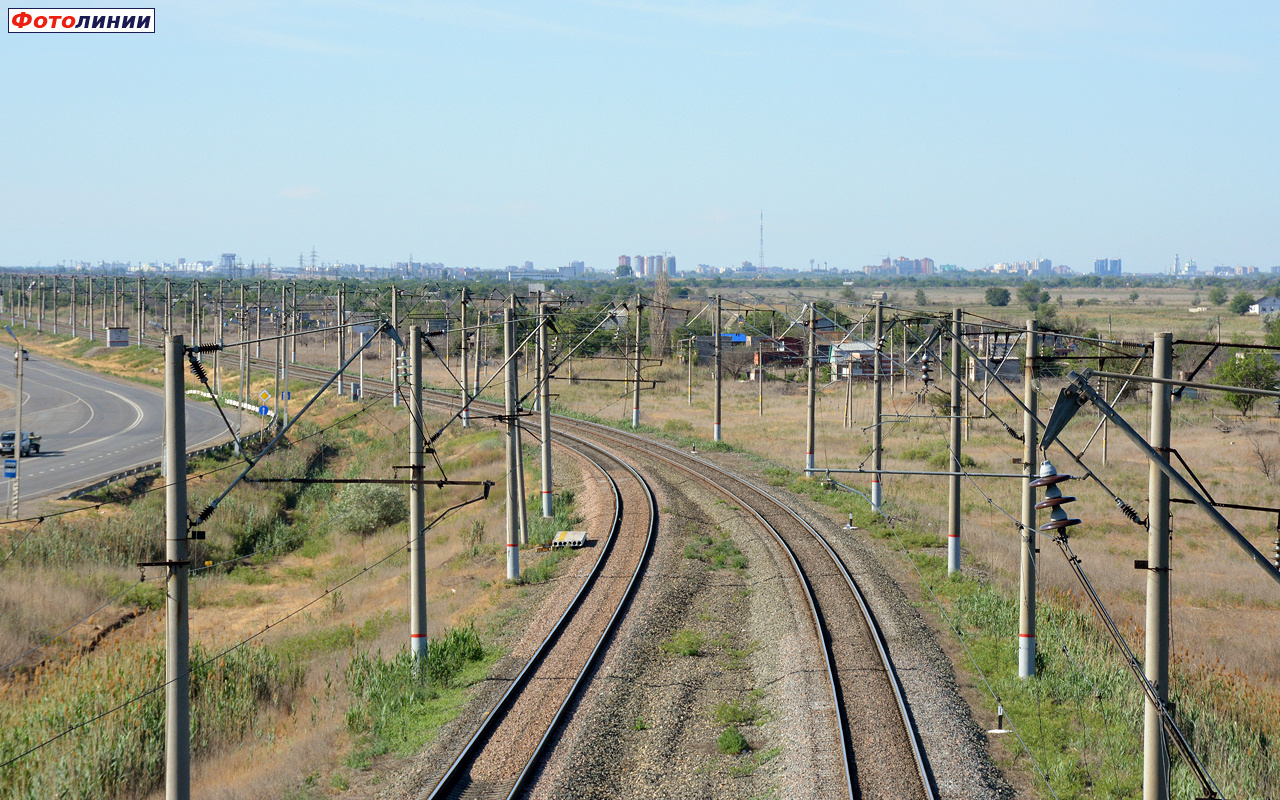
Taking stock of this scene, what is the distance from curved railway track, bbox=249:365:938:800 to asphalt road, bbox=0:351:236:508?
919 inches

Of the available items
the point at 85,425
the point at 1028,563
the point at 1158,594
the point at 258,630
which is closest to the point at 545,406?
the point at 258,630

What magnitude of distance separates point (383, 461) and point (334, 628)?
69.9 feet

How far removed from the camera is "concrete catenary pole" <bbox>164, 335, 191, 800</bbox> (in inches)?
400

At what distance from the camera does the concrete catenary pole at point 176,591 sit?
10.2 meters

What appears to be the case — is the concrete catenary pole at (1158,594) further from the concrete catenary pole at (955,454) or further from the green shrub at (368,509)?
the green shrub at (368,509)

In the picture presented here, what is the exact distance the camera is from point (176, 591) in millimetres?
10188

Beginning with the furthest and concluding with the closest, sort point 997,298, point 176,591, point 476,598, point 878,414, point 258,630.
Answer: point 997,298 < point 878,414 < point 258,630 < point 476,598 < point 176,591

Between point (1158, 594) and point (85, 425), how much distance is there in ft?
182

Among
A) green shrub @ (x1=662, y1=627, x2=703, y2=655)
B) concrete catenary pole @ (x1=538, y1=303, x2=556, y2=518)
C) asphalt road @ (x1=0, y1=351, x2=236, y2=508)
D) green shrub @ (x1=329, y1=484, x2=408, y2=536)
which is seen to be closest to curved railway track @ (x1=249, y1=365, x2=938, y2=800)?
green shrub @ (x1=662, y1=627, x2=703, y2=655)

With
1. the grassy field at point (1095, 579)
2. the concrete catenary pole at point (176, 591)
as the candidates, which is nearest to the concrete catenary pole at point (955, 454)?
the grassy field at point (1095, 579)

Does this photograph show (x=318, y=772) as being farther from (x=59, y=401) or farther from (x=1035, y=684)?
(x=59, y=401)

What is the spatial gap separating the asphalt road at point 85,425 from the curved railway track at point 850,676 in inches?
919

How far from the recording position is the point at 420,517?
17.2 m

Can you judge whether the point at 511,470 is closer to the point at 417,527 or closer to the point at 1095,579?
the point at 417,527
